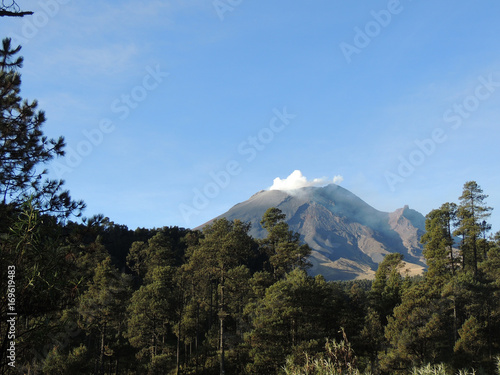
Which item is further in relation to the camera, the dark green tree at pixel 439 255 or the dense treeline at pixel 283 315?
the dark green tree at pixel 439 255

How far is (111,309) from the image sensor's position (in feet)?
96.7

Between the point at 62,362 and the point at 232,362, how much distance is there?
49.1ft

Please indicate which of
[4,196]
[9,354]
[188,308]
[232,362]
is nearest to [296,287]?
[232,362]

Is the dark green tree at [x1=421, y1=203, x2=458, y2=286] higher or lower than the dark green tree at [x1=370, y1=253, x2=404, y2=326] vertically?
higher

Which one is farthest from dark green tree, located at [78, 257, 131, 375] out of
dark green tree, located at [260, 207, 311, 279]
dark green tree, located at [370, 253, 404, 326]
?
dark green tree, located at [370, 253, 404, 326]

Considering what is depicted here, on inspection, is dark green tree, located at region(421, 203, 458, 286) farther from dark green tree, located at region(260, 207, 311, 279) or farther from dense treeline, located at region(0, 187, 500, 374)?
dark green tree, located at region(260, 207, 311, 279)

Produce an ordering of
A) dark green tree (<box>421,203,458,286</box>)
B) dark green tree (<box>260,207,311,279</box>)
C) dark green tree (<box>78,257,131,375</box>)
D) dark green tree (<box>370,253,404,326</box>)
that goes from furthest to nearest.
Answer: dark green tree (<box>260,207,311,279</box>)
dark green tree (<box>370,253,404,326</box>)
dark green tree (<box>421,203,458,286</box>)
dark green tree (<box>78,257,131,375</box>)

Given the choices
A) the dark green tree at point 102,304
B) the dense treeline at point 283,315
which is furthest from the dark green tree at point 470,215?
the dark green tree at point 102,304

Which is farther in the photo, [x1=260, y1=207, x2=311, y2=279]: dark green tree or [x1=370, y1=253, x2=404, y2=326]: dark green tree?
[x1=260, y1=207, x2=311, y2=279]: dark green tree

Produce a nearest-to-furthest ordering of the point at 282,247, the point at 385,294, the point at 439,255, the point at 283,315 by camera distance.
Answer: the point at 283,315 → the point at 439,255 → the point at 385,294 → the point at 282,247

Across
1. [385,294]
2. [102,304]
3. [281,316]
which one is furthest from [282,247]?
[102,304]

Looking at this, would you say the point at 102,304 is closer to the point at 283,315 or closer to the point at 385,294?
the point at 283,315

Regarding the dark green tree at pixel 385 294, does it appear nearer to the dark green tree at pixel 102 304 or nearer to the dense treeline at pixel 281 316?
the dense treeline at pixel 281 316

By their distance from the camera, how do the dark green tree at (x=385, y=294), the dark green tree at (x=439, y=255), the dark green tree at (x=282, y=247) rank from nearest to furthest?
the dark green tree at (x=439, y=255), the dark green tree at (x=385, y=294), the dark green tree at (x=282, y=247)
